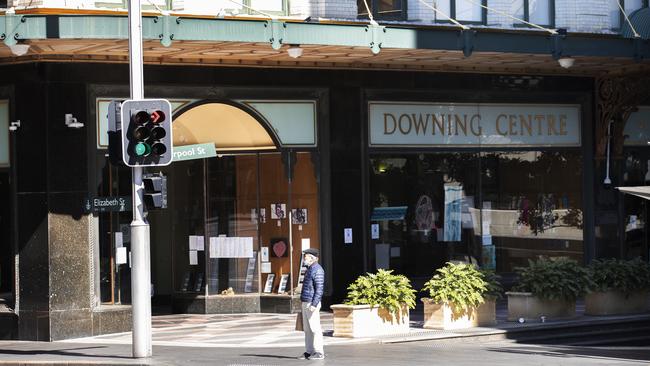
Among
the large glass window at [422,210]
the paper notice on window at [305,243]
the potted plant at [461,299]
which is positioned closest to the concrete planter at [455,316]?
the potted plant at [461,299]

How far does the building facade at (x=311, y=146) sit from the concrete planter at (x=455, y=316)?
351cm

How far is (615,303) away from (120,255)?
30.6 ft

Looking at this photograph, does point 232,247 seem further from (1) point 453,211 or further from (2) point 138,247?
(2) point 138,247

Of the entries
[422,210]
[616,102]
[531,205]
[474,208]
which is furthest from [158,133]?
[616,102]

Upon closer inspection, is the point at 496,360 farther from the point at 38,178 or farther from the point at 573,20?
the point at 573,20

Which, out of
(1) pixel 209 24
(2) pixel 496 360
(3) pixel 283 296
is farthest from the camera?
(3) pixel 283 296

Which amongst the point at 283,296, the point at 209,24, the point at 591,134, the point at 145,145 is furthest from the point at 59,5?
the point at 591,134

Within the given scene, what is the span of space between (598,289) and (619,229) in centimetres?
542

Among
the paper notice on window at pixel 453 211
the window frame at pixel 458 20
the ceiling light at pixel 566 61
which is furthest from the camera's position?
the paper notice on window at pixel 453 211

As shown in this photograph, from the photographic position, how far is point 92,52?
22.3 metres

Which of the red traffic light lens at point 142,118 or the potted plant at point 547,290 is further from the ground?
the red traffic light lens at point 142,118

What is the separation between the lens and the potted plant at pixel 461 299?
21234 mm

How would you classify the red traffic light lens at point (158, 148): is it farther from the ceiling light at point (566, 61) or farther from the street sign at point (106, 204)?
the ceiling light at point (566, 61)

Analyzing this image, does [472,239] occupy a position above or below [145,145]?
below
